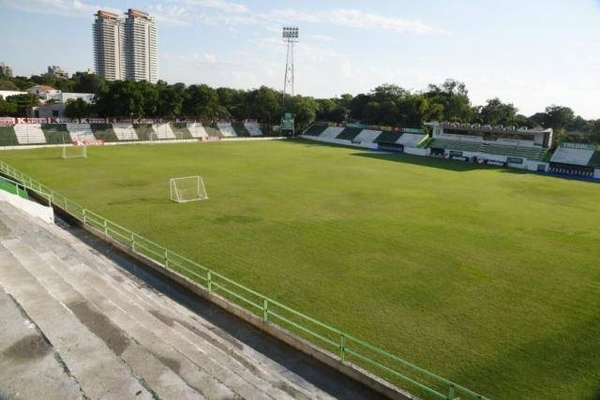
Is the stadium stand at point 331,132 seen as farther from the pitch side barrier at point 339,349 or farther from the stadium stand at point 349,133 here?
the pitch side barrier at point 339,349

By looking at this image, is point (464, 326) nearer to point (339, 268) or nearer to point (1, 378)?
point (339, 268)

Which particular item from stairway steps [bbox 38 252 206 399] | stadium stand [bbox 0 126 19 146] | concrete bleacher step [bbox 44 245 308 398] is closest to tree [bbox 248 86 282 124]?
stadium stand [bbox 0 126 19 146]

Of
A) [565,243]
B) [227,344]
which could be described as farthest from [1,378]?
[565,243]

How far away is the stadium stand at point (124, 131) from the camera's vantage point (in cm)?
6488

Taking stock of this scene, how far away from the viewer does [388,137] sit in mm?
68938

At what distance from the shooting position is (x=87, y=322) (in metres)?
8.04

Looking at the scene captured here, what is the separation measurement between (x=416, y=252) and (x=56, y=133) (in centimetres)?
5741

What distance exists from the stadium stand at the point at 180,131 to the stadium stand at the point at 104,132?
997 centimetres

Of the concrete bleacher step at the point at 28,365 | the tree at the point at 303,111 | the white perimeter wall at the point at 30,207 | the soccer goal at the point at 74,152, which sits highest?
the tree at the point at 303,111

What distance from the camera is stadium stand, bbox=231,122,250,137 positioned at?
78.2 m

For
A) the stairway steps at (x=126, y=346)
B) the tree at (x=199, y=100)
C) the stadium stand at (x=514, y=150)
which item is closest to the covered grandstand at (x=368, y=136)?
the stadium stand at (x=514, y=150)

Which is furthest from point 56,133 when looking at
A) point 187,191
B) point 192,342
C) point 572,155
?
point 572,155

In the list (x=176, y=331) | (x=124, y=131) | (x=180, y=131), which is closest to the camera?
(x=176, y=331)

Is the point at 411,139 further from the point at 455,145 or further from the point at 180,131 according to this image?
the point at 180,131
